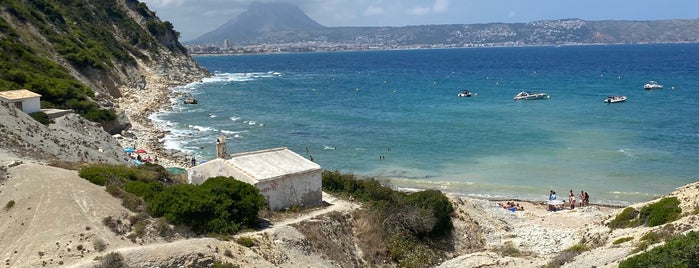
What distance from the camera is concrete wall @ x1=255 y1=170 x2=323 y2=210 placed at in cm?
2288

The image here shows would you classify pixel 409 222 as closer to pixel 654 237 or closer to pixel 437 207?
pixel 437 207

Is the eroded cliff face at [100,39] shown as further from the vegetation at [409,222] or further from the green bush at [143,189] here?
the vegetation at [409,222]

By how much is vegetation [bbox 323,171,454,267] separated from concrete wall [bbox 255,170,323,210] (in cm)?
218

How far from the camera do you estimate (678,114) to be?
63.8 metres

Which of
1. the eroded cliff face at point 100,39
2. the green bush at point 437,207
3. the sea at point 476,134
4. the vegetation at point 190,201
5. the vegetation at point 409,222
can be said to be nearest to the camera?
the vegetation at point 190,201

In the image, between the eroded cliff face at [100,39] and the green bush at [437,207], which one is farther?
the eroded cliff face at [100,39]

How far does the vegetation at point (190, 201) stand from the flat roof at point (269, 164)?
1.67 meters

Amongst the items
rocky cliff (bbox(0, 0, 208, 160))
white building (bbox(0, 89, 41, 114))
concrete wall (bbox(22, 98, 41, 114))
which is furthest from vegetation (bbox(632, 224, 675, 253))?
concrete wall (bbox(22, 98, 41, 114))

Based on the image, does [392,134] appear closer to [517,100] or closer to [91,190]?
[517,100]

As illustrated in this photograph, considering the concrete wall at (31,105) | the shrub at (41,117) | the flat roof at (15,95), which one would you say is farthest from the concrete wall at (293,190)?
the concrete wall at (31,105)

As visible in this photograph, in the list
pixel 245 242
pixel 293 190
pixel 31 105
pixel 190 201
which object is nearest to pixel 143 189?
pixel 190 201

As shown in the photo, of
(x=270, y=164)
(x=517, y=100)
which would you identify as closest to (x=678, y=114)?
(x=517, y=100)

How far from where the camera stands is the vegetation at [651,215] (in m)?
22.0

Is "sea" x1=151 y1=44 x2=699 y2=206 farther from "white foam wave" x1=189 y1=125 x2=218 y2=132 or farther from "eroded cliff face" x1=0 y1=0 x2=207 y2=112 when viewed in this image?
"eroded cliff face" x1=0 y1=0 x2=207 y2=112
